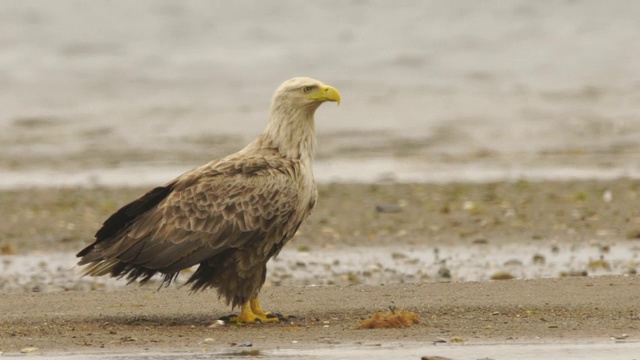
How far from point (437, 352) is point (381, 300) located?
198 cm

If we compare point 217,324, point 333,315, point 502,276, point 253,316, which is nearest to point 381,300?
point 333,315

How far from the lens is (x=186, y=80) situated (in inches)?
1331

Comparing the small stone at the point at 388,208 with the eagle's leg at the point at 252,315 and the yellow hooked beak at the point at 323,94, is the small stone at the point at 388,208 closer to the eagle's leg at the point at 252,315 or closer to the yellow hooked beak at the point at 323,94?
the yellow hooked beak at the point at 323,94

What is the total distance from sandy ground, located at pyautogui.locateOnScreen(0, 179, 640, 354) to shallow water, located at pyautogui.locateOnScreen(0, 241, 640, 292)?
136 mm

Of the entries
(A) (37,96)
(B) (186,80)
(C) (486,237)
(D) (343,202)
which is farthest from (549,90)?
(C) (486,237)

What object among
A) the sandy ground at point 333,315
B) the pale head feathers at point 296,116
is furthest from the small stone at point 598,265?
the pale head feathers at point 296,116

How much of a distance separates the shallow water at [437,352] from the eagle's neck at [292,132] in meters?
1.73

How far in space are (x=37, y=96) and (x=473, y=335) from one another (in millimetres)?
24498

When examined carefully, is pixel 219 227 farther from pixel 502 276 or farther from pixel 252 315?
pixel 502 276

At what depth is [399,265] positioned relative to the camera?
40.4 ft

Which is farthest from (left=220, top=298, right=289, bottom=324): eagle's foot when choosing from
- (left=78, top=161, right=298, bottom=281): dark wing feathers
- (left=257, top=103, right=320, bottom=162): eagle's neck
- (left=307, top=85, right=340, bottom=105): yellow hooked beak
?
(left=307, top=85, right=340, bottom=105): yellow hooked beak

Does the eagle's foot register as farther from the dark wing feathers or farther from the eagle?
the dark wing feathers

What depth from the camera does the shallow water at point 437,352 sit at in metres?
7.89

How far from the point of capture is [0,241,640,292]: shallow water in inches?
455
